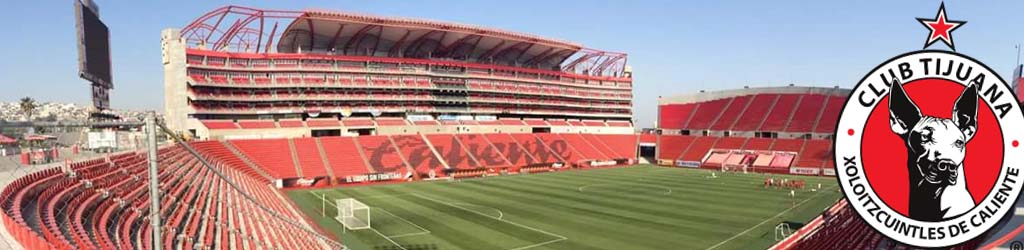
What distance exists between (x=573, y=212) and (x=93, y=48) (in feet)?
110

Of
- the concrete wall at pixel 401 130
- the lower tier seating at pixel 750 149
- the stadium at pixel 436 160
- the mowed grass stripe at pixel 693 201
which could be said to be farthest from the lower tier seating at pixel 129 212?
the lower tier seating at pixel 750 149

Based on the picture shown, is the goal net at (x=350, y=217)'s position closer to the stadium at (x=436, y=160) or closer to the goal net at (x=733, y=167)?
the stadium at (x=436, y=160)

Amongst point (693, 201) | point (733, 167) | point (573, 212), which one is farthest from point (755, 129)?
point (573, 212)

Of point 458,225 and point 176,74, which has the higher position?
point 176,74

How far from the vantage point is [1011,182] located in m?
6.30

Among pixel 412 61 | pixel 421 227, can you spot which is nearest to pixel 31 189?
pixel 421 227

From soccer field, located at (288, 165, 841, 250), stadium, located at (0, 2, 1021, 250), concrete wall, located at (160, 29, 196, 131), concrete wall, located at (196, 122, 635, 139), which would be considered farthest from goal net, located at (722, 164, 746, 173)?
concrete wall, located at (160, 29, 196, 131)

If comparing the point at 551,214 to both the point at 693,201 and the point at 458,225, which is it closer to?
the point at 458,225

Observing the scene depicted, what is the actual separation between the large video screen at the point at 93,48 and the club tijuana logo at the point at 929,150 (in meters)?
39.3

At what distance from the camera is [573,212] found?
120 ft

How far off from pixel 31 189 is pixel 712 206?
37.2m

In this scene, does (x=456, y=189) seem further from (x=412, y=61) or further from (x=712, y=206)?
(x=412, y=61)

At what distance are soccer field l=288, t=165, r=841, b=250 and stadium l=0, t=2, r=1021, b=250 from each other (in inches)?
10.3

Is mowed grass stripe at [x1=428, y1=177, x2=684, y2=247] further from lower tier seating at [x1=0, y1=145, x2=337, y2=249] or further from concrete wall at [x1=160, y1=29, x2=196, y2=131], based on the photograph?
concrete wall at [x1=160, y1=29, x2=196, y2=131]
